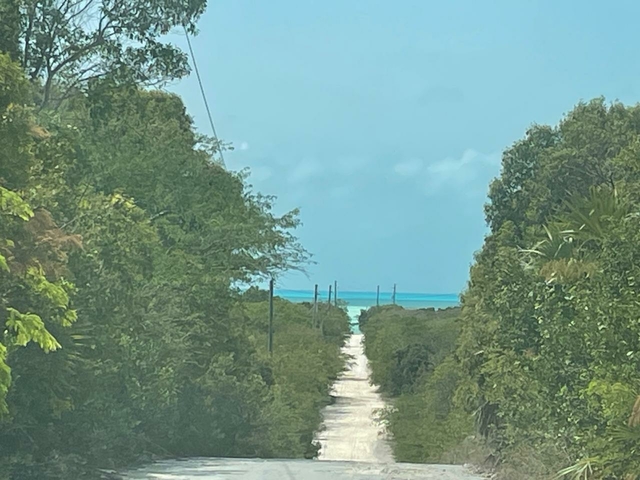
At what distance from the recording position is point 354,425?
2581 inches

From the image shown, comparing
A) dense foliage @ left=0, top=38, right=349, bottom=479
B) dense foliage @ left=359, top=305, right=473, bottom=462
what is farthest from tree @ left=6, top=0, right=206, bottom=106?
dense foliage @ left=359, top=305, right=473, bottom=462

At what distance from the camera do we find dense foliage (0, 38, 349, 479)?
1408 cm

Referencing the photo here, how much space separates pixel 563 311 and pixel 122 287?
7.90 meters

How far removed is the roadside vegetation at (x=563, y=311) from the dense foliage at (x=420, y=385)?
22.2ft

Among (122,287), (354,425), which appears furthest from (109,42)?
(354,425)

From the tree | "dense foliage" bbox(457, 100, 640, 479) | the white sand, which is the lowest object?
the white sand

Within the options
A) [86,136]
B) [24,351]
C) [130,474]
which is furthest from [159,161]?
[24,351]

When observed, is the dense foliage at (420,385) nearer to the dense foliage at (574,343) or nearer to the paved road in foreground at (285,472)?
the paved road in foreground at (285,472)

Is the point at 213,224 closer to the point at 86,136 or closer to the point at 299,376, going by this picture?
the point at 86,136

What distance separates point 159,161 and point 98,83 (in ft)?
17.7

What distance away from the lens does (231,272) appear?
109 feet

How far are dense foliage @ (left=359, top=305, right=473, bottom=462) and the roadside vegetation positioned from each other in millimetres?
6780

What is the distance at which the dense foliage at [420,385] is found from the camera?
143 ft

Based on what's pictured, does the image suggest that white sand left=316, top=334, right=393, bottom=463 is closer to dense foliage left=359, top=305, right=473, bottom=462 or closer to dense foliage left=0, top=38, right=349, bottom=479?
dense foliage left=359, top=305, right=473, bottom=462
